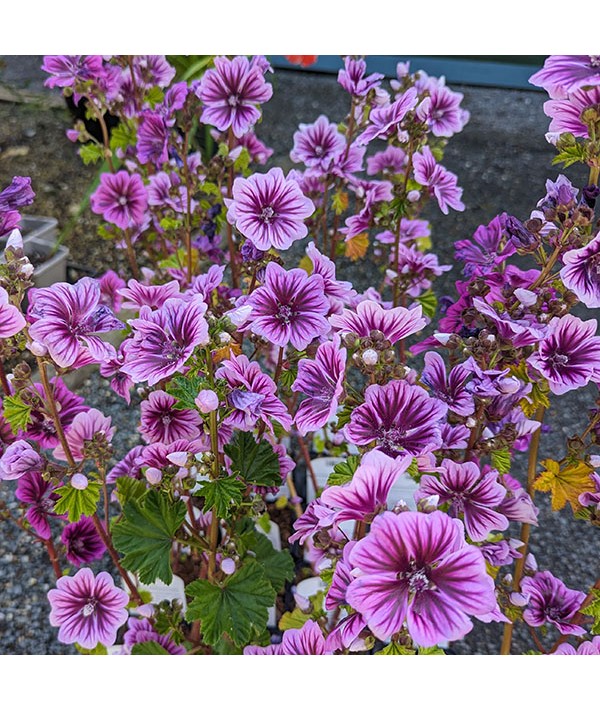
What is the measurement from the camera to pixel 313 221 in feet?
4.91

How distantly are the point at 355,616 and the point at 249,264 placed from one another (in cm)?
45

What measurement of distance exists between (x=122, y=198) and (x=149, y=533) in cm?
79

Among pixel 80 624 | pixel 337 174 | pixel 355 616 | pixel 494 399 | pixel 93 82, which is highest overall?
pixel 93 82

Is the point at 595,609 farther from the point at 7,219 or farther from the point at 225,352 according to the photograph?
the point at 7,219

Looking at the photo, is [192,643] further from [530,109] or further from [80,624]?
[530,109]

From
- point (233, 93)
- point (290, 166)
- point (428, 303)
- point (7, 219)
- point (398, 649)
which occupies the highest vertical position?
point (290, 166)

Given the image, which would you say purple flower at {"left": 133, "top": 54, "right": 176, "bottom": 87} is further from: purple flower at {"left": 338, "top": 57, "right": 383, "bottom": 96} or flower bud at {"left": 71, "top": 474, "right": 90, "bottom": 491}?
flower bud at {"left": 71, "top": 474, "right": 90, "bottom": 491}

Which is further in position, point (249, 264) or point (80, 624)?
point (80, 624)

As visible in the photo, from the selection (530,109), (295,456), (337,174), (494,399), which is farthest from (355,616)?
(530,109)

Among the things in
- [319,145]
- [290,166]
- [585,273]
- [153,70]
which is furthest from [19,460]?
[290,166]

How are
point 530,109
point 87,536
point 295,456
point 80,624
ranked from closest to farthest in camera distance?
point 80,624, point 87,536, point 295,456, point 530,109

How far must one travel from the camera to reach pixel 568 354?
85 cm

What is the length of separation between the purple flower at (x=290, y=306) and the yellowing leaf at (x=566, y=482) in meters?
0.38

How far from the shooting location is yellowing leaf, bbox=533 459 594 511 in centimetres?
96
